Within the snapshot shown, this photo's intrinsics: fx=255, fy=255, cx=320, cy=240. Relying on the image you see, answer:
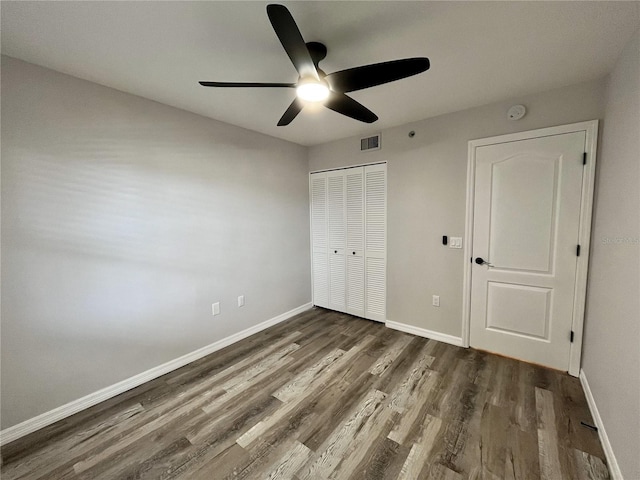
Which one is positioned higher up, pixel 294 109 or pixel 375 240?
pixel 294 109

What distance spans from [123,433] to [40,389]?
0.66 meters

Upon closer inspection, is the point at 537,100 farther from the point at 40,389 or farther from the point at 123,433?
the point at 40,389

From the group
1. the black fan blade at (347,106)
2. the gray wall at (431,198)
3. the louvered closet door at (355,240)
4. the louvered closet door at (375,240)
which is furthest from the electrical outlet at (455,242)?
the black fan blade at (347,106)

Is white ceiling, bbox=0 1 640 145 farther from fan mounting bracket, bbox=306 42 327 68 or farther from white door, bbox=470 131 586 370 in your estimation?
white door, bbox=470 131 586 370

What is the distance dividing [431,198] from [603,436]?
209 cm

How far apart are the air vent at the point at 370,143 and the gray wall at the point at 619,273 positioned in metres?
1.86

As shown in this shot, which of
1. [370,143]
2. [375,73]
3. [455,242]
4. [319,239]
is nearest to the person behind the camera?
[375,73]

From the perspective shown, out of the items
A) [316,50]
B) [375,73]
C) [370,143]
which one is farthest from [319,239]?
[375,73]

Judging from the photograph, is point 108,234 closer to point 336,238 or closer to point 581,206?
point 336,238

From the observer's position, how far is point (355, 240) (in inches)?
135

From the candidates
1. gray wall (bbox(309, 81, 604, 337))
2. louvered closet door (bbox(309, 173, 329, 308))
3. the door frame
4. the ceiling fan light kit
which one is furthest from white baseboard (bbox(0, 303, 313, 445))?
the door frame

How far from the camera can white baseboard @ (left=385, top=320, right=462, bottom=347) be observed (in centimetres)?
269

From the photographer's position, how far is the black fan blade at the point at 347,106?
158 cm

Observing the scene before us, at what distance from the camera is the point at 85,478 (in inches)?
55.4
